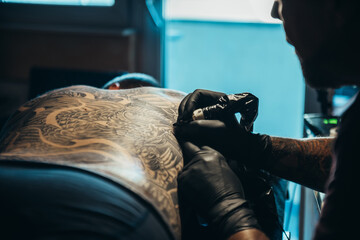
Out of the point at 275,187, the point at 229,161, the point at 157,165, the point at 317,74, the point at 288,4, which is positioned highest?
the point at 288,4

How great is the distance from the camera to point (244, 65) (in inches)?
89.8

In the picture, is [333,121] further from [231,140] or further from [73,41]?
[73,41]

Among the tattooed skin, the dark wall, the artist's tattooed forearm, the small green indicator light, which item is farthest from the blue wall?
the tattooed skin

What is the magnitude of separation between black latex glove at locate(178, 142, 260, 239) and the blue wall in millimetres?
1403

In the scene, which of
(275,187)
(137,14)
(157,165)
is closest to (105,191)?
(157,165)

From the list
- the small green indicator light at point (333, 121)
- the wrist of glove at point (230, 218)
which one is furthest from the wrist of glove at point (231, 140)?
the small green indicator light at point (333, 121)

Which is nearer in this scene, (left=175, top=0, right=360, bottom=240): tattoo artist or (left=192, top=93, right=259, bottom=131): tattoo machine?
(left=175, top=0, right=360, bottom=240): tattoo artist

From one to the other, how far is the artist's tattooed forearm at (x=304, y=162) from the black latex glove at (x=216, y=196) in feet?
0.82

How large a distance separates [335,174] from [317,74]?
257mm

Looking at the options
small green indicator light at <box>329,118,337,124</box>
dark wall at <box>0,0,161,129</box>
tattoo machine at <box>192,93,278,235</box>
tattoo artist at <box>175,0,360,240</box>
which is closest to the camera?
tattoo artist at <box>175,0,360,240</box>

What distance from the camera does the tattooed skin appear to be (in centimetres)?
61

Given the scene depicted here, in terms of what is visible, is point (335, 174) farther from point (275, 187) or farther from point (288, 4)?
point (275, 187)

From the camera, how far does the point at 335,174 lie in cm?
56

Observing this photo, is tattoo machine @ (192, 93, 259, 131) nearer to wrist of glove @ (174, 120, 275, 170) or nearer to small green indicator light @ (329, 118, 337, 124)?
wrist of glove @ (174, 120, 275, 170)
